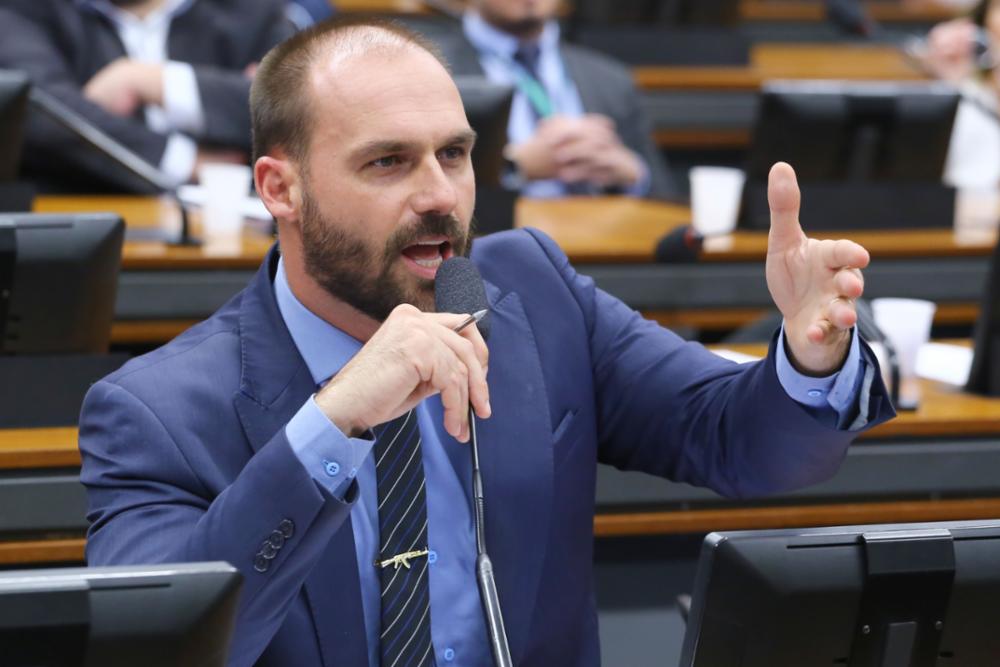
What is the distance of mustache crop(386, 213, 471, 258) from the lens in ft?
5.05

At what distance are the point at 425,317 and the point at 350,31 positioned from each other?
1.34 feet

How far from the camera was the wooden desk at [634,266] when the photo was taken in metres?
2.71

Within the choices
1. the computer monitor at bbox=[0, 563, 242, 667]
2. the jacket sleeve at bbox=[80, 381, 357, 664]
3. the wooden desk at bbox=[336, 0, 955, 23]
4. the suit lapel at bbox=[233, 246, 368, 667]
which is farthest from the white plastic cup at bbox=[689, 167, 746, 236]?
the wooden desk at bbox=[336, 0, 955, 23]

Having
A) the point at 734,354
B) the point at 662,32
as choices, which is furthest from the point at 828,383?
the point at 662,32

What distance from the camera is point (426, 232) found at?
5.06 ft

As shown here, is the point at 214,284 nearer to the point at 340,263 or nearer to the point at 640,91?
the point at 340,263

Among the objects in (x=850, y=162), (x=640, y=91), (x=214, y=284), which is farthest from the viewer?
(x=640, y=91)

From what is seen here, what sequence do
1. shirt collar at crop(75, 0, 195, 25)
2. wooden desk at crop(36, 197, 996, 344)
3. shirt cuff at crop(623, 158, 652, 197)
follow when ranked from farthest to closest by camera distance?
1. shirt cuff at crop(623, 158, 652, 197)
2. shirt collar at crop(75, 0, 195, 25)
3. wooden desk at crop(36, 197, 996, 344)

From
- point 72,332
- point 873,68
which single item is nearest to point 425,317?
point 72,332

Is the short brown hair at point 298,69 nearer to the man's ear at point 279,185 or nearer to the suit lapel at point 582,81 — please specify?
the man's ear at point 279,185

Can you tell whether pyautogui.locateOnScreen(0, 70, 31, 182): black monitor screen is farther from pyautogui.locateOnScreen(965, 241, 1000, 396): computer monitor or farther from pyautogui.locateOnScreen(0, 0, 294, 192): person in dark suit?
pyautogui.locateOnScreen(965, 241, 1000, 396): computer monitor

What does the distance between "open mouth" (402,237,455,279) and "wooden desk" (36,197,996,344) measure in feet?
4.03

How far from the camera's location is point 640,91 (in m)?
4.86

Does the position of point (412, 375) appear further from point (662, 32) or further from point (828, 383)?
point (662, 32)
